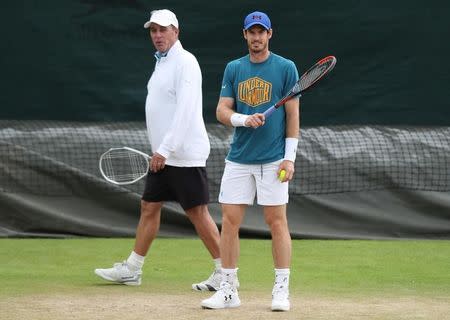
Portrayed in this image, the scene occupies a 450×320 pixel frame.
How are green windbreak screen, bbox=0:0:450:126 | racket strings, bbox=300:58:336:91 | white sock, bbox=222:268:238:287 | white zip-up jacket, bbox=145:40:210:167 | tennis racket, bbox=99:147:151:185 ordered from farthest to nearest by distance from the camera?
green windbreak screen, bbox=0:0:450:126, tennis racket, bbox=99:147:151:185, white zip-up jacket, bbox=145:40:210:167, white sock, bbox=222:268:238:287, racket strings, bbox=300:58:336:91

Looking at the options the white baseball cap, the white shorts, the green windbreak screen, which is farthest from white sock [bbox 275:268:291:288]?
the green windbreak screen

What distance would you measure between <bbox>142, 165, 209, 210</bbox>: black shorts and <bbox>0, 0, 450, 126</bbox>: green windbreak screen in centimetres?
266

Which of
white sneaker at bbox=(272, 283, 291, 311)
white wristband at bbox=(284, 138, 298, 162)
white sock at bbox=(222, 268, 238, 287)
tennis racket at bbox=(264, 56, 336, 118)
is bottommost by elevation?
white sneaker at bbox=(272, 283, 291, 311)

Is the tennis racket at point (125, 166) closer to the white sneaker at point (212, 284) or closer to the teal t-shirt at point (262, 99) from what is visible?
the white sneaker at point (212, 284)

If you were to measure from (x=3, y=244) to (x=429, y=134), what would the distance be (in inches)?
134

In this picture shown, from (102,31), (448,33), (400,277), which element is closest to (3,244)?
(102,31)

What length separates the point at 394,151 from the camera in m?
8.91

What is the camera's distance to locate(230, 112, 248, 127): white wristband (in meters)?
5.53

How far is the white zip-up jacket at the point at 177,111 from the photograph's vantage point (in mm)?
6172

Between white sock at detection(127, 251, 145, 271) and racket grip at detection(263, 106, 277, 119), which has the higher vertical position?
racket grip at detection(263, 106, 277, 119)

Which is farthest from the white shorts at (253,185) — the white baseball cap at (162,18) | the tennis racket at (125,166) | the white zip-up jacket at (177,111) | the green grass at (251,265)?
the tennis racket at (125,166)

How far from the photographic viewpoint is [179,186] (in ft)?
21.0

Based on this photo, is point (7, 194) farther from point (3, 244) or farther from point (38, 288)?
point (38, 288)

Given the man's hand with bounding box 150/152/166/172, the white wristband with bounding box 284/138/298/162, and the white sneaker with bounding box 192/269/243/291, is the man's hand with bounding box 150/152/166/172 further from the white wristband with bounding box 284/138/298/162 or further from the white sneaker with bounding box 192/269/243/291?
the white wristband with bounding box 284/138/298/162
